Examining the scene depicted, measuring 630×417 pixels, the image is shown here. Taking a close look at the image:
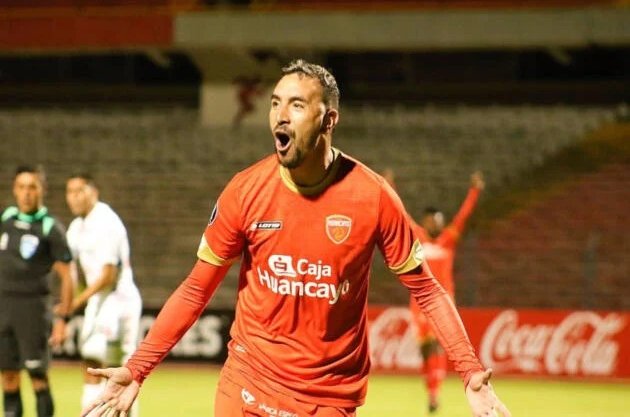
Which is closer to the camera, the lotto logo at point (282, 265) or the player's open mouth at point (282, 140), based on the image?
the player's open mouth at point (282, 140)

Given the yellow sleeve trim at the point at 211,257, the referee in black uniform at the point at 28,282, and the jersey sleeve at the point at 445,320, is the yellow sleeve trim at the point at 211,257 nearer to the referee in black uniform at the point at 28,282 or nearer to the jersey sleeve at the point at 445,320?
the jersey sleeve at the point at 445,320

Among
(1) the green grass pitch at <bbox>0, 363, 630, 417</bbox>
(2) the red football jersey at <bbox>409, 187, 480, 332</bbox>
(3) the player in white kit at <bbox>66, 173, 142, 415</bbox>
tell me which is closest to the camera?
(3) the player in white kit at <bbox>66, 173, 142, 415</bbox>

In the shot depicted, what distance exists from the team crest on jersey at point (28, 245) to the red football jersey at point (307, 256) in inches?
224

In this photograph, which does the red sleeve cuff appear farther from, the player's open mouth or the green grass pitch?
the green grass pitch

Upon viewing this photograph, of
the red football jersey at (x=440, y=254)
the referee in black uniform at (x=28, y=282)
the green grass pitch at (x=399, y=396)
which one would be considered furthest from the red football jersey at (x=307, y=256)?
the red football jersey at (x=440, y=254)

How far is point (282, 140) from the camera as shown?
501 cm

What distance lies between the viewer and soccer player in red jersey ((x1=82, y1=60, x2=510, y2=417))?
208 inches

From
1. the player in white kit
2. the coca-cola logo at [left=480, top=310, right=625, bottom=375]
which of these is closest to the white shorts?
the player in white kit

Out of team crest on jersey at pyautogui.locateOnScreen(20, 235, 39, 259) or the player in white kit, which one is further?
team crest on jersey at pyautogui.locateOnScreen(20, 235, 39, 259)

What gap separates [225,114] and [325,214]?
24673 mm

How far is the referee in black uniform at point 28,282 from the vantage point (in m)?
10.7

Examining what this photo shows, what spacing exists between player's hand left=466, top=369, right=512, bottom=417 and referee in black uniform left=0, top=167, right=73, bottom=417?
20.4 ft

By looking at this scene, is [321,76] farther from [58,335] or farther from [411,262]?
[58,335]

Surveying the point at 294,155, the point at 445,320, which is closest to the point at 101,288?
the point at 445,320
